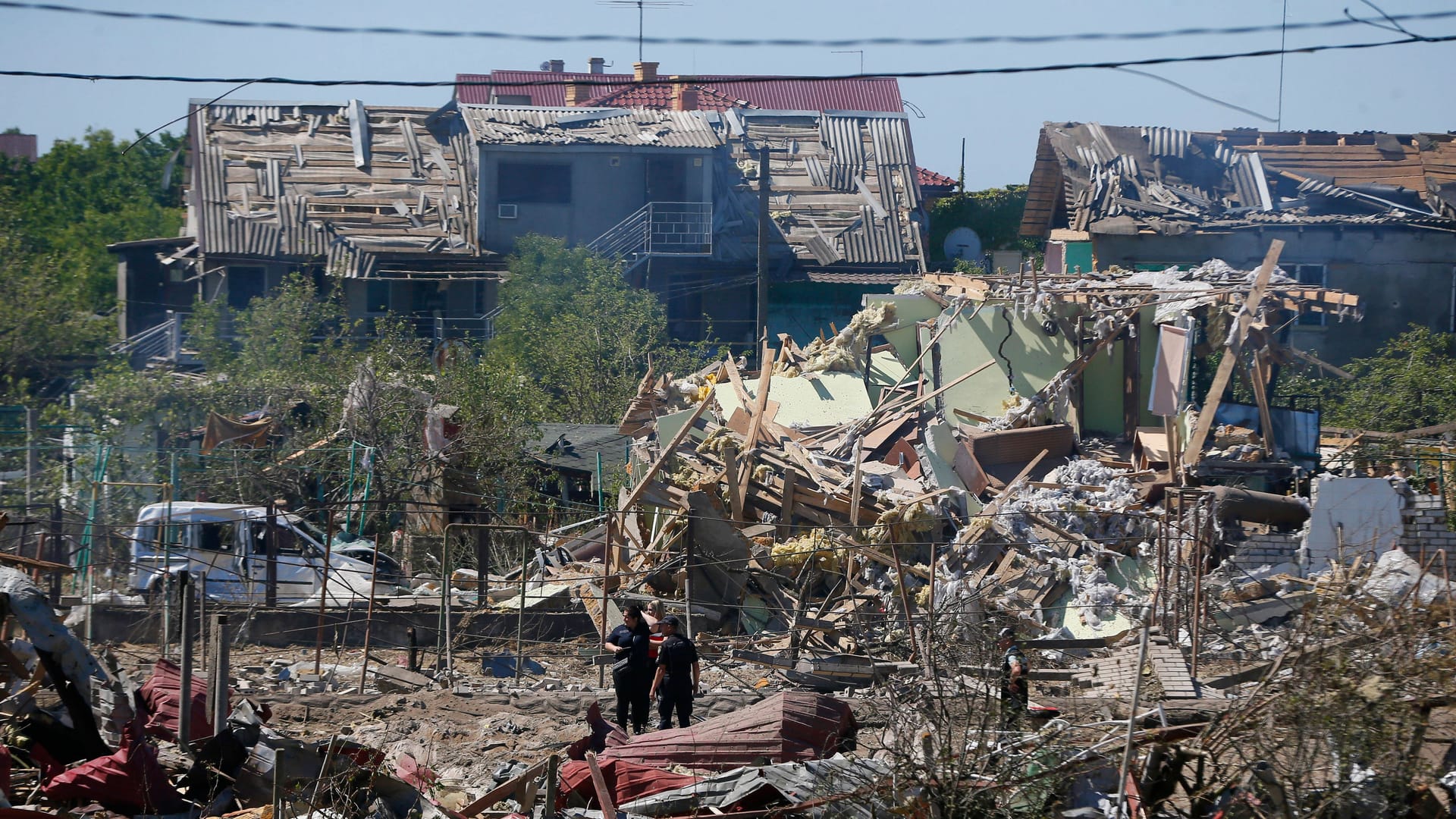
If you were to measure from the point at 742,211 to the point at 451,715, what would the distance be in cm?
2305

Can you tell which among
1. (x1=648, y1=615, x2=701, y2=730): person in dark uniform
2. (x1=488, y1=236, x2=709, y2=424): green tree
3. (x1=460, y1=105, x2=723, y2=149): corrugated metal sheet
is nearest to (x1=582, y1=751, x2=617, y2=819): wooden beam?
(x1=648, y1=615, x2=701, y2=730): person in dark uniform

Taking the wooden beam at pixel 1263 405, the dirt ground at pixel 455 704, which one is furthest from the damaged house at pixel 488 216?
the dirt ground at pixel 455 704

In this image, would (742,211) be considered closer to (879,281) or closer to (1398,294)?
(879,281)

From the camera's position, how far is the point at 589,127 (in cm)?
3195

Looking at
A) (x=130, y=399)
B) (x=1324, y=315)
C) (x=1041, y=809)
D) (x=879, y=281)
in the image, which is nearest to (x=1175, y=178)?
(x=1324, y=315)

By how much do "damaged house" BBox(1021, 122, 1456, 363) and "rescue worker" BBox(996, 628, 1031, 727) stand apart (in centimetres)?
1439

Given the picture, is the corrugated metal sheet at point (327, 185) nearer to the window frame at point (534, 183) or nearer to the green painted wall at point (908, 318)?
the window frame at point (534, 183)

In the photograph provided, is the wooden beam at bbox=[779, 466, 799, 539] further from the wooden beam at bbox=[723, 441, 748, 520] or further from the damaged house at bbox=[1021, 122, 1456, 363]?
the damaged house at bbox=[1021, 122, 1456, 363]

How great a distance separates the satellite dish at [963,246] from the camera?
34.7 metres

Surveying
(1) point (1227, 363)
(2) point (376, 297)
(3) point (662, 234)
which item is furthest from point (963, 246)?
(1) point (1227, 363)

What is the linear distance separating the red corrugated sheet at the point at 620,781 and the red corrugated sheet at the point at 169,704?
2.60 metres

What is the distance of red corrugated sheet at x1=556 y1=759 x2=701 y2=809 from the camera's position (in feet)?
26.7

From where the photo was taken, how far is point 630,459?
746 inches

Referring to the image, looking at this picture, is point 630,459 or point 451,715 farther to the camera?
point 630,459
